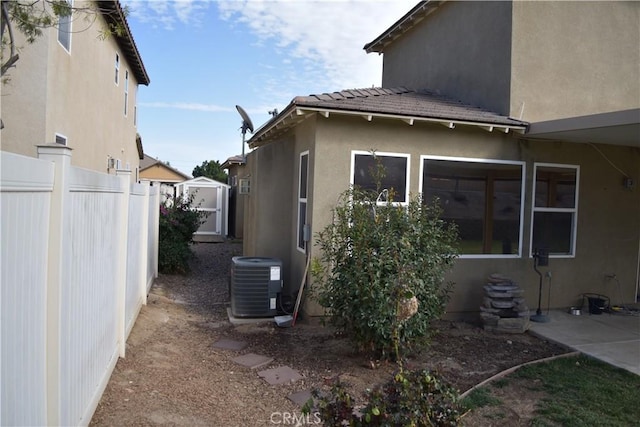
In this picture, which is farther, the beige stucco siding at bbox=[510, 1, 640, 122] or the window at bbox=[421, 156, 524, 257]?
the beige stucco siding at bbox=[510, 1, 640, 122]

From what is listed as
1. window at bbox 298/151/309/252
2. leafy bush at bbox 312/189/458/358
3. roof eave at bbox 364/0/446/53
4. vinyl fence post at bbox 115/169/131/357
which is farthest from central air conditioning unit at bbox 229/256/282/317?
roof eave at bbox 364/0/446/53

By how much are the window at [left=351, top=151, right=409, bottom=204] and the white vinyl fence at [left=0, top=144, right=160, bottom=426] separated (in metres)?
3.90

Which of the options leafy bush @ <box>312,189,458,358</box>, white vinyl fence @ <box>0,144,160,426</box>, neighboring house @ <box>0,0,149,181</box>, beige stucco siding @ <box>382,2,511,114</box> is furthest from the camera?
beige stucco siding @ <box>382,2,511,114</box>

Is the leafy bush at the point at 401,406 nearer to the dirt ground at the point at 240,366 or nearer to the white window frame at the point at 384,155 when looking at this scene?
the dirt ground at the point at 240,366

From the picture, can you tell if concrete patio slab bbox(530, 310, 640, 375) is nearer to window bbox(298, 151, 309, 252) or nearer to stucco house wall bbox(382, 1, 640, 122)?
stucco house wall bbox(382, 1, 640, 122)

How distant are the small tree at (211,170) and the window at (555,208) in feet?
123

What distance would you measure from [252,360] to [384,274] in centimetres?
195

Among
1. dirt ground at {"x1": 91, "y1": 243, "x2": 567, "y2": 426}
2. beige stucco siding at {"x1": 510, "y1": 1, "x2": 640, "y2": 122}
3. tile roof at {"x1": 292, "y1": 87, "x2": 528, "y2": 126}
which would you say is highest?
beige stucco siding at {"x1": 510, "y1": 1, "x2": 640, "y2": 122}

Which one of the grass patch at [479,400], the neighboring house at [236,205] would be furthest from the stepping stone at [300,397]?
the neighboring house at [236,205]

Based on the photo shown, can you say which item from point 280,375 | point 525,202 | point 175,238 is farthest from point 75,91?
point 525,202

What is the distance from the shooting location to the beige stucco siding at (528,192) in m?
7.12

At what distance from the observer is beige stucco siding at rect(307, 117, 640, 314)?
7.12 m

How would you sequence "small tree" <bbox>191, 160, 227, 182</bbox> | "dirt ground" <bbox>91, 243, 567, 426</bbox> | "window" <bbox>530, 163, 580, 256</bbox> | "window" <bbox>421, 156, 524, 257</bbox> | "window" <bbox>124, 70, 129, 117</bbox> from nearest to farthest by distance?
"dirt ground" <bbox>91, 243, 567, 426</bbox>, "window" <bbox>421, 156, 524, 257</bbox>, "window" <bbox>530, 163, 580, 256</bbox>, "window" <bbox>124, 70, 129, 117</bbox>, "small tree" <bbox>191, 160, 227, 182</bbox>

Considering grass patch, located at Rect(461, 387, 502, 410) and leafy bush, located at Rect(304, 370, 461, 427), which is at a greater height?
leafy bush, located at Rect(304, 370, 461, 427)
